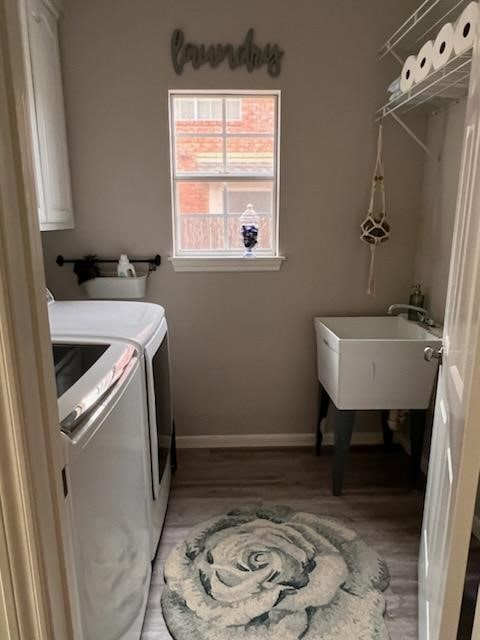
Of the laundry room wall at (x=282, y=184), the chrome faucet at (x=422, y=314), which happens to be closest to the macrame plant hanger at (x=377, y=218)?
the laundry room wall at (x=282, y=184)

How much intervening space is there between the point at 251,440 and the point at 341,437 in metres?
0.73

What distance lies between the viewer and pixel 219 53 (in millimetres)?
2373

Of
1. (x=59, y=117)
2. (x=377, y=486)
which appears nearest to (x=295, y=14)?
(x=59, y=117)

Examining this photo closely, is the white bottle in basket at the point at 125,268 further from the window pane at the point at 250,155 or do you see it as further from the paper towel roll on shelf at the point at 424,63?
the paper towel roll on shelf at the point at 424,63

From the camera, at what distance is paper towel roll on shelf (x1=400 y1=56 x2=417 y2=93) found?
1.90 metres

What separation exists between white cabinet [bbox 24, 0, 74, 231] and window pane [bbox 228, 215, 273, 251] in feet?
2.86

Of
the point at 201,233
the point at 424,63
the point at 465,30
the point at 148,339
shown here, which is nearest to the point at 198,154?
the point at 201,233

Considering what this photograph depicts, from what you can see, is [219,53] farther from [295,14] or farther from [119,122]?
[119,122]

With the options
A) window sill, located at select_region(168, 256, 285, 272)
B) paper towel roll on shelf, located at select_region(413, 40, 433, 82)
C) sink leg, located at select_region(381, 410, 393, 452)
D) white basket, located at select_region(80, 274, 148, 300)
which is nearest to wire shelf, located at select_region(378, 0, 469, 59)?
paper towel roll on shelf, located at select_region(413, 40, 433, 82)

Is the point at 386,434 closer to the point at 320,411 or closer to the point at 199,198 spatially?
the point at 320,411

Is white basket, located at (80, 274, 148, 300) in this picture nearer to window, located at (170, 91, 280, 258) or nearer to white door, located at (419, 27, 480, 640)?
window, located at (170, 91, 280, 258)

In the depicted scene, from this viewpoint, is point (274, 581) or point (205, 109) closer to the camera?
point (274, 581)

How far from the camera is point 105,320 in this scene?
178cm

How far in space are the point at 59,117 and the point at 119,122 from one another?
0.30 metres
